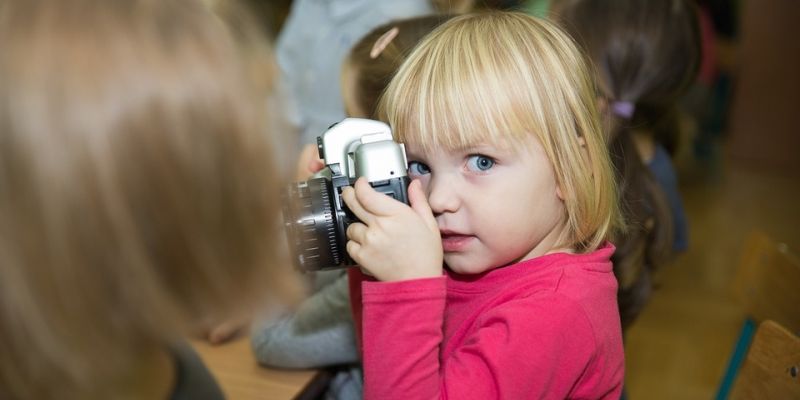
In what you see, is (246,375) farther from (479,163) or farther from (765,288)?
(765,288)

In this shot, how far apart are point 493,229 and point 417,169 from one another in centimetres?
12

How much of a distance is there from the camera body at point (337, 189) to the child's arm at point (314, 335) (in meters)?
0.27

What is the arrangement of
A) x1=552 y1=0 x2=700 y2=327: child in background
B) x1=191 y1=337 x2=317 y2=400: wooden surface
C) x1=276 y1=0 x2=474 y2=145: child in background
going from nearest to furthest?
x1=191 y1=337 x2=317 y2=400: wooden surface
x1=552 y1=0 x2=700 y2=327: child in background
x1=276 y1=0 x2=474 y2=145: child in background

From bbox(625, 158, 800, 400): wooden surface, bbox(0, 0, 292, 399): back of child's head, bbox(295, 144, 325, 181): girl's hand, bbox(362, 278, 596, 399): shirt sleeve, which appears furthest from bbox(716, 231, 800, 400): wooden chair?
bbox(0, 0, 292, 399): back of child's head

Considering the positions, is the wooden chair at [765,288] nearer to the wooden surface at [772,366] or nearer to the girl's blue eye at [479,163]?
the wooden surface at [772,366]

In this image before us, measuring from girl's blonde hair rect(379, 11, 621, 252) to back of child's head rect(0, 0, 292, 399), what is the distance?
0.25 metres

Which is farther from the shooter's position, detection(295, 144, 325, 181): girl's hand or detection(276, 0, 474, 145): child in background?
detection(276, 0, 474, 145): child in background

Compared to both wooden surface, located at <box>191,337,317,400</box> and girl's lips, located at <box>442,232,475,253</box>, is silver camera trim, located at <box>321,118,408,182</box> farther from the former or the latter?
wooden surface, located at <box>191,337,317,400</box>

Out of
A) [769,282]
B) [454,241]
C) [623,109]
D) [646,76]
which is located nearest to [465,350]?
[454,241]

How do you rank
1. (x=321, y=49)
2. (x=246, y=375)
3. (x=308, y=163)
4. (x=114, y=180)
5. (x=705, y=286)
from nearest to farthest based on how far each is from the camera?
(x=114, y=180)
(x=246, y=375)
(x=308, y=163)
(x=321, y=49)
(x=705, y=286)

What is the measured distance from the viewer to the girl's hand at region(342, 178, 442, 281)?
76cm

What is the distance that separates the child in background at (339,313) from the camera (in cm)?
106

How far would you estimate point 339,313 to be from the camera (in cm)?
113

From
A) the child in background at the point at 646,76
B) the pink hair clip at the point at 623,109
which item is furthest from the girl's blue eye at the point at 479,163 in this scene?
the pink hair clip at the point at 623,109
